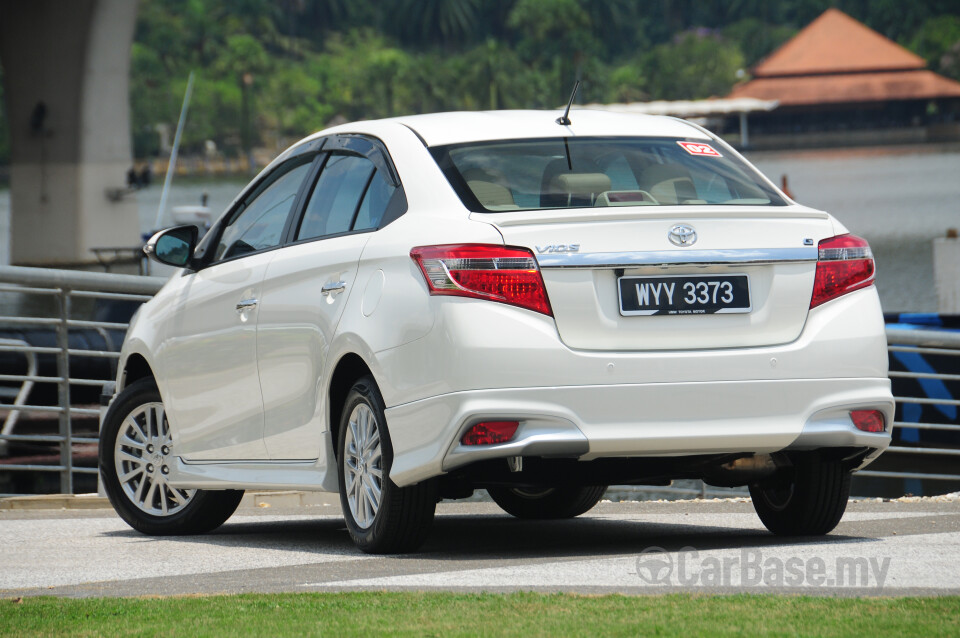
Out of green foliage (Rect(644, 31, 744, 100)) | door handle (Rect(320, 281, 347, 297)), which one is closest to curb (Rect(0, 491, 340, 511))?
door handle (Rect(320, 281, 347, 297))

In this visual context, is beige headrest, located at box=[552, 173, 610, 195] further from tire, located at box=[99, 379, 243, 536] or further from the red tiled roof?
the red tiled roof

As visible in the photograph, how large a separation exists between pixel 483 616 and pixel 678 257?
1.56 meters

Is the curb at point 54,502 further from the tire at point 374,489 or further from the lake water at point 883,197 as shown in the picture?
the lake water at point 883,197

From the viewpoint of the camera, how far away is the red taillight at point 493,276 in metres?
5.12

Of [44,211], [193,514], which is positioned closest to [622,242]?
[193,514]

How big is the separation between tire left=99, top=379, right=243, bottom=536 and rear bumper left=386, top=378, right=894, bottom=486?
1922 mm

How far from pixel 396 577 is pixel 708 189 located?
176cm

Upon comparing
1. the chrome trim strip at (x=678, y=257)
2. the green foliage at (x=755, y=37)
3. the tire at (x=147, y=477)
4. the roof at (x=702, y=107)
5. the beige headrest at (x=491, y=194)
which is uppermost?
the green foliage at (x=755, y=37)

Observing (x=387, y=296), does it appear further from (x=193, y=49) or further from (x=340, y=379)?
(x=193, y=49)

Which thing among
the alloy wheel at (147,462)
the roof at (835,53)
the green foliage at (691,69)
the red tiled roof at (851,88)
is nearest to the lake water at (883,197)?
the red tiled roof at (851,88)

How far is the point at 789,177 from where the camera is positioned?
132 m

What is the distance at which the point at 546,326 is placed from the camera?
203 inches

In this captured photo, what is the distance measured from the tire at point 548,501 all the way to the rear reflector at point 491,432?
2.26 m

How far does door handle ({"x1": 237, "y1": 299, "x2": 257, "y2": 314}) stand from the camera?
6.29m
